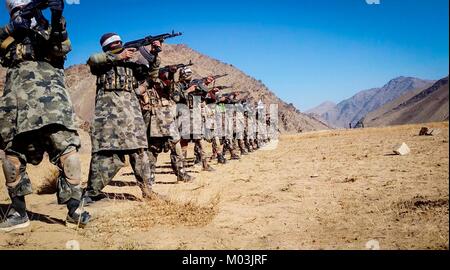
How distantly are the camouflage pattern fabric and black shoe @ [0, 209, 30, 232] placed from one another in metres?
0.74

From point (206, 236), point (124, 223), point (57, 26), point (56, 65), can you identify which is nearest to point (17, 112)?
point (56, 65)

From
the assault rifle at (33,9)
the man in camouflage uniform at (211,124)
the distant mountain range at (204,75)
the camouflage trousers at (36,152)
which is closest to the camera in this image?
the assault rifle at (33,9)

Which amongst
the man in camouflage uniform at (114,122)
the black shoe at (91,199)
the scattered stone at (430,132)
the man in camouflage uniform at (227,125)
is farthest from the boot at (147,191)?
the scattered stone at (430,132)

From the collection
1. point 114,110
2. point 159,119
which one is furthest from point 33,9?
point 159,119

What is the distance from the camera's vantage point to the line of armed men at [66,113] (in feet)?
11.3

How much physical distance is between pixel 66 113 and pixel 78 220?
106 centimetres

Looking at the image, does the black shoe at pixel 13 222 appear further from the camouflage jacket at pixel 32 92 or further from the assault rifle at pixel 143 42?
the assault rifle at pixel 143 42

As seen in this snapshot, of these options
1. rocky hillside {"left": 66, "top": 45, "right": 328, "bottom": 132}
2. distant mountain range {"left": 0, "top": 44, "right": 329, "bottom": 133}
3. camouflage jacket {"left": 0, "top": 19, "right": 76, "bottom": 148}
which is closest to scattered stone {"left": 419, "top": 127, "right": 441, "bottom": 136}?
camouflage jacket {"left": 0, "top": 19, "right": 76, "bottom": 148}

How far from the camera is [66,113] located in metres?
3.52

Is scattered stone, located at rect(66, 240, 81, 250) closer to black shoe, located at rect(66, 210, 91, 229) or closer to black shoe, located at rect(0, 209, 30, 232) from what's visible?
black shoe, located at rect(66, 210, 91, 229)

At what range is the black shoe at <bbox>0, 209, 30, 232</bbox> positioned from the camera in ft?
11.2

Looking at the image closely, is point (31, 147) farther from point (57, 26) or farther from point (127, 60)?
point (127, 60)

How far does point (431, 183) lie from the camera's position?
4590 millimetres

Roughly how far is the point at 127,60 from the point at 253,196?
2.46 meters
